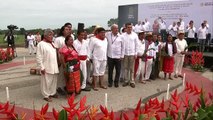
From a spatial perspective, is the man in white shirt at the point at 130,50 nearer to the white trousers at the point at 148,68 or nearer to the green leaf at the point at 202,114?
the white trousers at the point at 148,68

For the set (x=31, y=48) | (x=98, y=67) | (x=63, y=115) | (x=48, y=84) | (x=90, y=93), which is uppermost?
(x=63, y=115)

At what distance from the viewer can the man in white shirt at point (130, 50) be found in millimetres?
8064

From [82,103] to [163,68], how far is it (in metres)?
7.82

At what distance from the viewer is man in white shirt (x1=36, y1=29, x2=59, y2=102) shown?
6359 millimetres

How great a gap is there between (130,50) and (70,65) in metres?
2.21

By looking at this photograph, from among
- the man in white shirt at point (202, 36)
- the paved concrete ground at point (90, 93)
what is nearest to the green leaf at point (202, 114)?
the paved concrete ground at point (90, 93)

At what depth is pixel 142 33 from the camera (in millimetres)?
8539

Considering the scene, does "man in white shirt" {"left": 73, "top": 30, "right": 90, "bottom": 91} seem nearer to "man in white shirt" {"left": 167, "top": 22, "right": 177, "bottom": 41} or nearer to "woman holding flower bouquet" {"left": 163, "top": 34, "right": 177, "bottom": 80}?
"woman holding flower bouquet" {"left": 163, "top": 34, "right": 177, "bottom": 80}

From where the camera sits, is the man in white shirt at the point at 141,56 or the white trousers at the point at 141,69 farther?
the white trousers at the point at 141,69

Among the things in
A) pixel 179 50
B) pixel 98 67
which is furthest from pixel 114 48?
pixel 179 50

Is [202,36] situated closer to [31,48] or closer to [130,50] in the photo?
[130,50]

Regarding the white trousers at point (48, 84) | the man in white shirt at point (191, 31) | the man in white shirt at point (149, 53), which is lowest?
the white trousers at point (48, 84)

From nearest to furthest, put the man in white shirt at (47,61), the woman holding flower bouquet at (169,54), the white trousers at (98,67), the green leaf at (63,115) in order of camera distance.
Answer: the green leaf at (63,115), the man in white shirt at (47,61), the white trousers at (98,67), the woman holding flower bouquet at (169,54)

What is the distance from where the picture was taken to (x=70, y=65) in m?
6.59
